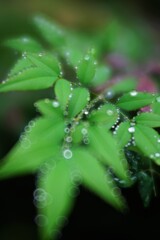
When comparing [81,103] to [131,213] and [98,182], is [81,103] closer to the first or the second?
[98,182]

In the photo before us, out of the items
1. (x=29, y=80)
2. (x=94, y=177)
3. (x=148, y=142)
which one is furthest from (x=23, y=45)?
(x=94, y=177)

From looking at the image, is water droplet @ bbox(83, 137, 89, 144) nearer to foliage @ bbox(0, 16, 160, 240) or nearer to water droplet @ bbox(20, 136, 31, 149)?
foliage @ bbox(0, 16, 160, 240)

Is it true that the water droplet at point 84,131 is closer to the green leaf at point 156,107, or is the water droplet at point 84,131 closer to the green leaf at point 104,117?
the green leaf at point 104,117

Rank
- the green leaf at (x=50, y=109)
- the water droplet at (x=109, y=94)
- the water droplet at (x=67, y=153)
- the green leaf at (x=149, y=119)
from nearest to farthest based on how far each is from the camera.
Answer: the water droplet at (x=67, y=153) < the green leaf at (x=50, y=109) < the green leaf at (x=149, y=119) < the water droplet at (x=109, y=94)

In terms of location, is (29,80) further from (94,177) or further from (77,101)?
(94,177)

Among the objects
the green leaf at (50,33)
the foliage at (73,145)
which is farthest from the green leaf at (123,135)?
the green leaf at (50,33)

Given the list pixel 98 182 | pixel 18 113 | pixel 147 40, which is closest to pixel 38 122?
pixel 98 182
